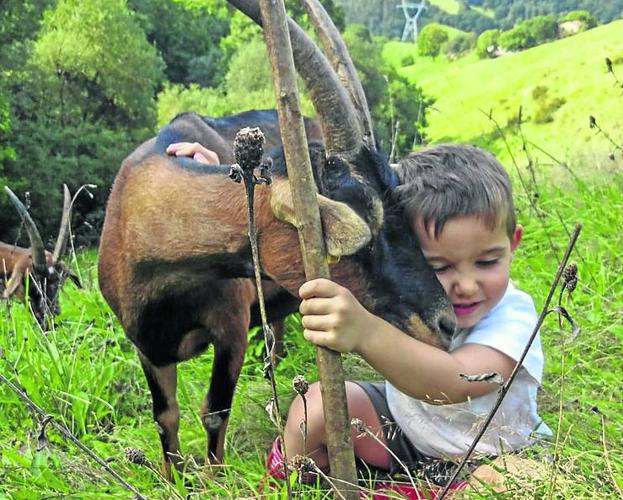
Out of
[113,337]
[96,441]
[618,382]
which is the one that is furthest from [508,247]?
[113,337]

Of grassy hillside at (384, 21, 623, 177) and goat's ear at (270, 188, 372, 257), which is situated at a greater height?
goat's ear at (270, 188, 372, 257)

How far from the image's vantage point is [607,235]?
5.43 m

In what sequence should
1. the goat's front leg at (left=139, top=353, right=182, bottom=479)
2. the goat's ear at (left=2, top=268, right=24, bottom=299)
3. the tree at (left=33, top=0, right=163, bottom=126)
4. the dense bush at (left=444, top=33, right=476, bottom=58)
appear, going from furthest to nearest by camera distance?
the dense bush at (left=444, top=33, right=476, bottom=58) → the tree at (left=33, top=0, right=163, bottom=126) → the goat's ear at (left=2, top=268, right=24, bottom=299) → the goat's front leg at (left=139, top=353, right=182, bottom=479)

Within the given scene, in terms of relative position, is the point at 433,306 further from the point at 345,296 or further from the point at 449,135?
the point at 449,135

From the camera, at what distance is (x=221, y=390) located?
3309mm

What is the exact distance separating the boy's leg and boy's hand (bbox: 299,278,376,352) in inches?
33.6

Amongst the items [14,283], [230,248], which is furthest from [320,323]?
[14,283]

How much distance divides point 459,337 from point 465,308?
0.12m

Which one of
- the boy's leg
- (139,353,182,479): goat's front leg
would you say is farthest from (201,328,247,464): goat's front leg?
the boy's leg

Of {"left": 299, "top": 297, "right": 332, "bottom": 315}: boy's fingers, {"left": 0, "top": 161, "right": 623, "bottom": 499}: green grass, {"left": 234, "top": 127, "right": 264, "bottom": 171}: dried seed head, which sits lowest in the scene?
{"left": 0, "top": 161, "right": 623, "bottom": 499}: green grass

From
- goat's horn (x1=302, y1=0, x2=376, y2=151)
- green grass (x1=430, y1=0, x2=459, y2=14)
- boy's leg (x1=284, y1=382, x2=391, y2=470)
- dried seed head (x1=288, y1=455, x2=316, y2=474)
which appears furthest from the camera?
green grass (x1=430, y1=0, x2=459, y2=14)

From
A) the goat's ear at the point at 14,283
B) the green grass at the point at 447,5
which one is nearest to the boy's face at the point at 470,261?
the goat's ear at the point at 14,283

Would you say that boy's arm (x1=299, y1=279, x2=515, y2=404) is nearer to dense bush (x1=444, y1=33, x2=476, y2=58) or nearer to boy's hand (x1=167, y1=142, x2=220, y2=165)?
boy's hand (x1=167, y1=142, x2=220, y2=165)

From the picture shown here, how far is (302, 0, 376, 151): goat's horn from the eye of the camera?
2957mm
